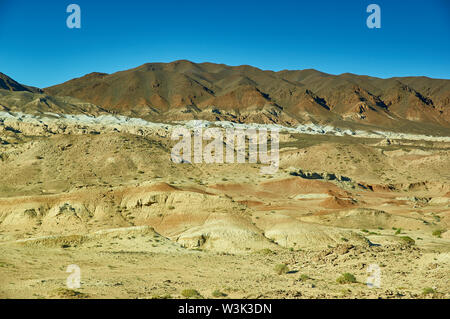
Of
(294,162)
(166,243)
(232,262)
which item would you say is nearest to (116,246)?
(166,243)

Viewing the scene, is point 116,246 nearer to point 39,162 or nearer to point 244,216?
point 244,216

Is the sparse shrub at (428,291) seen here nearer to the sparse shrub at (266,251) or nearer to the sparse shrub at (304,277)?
the sparse shrub at (304,277)

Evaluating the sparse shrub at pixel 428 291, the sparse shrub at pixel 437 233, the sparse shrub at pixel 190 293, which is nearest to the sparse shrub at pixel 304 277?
the sparse shrub at pixel 428 291

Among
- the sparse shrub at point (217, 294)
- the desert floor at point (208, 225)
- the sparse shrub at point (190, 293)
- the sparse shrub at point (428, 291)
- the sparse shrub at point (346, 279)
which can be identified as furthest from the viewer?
the sparse shrub at point (346, 279)

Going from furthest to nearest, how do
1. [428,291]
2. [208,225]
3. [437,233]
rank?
[437,233]
[208,225]
[428,291]

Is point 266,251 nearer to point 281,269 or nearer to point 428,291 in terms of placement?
point 281,269

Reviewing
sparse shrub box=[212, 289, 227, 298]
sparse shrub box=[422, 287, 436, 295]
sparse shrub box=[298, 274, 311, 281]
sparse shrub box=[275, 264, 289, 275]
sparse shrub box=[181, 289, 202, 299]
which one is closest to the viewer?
sparse shrub box=[181, 289, 202, 299]

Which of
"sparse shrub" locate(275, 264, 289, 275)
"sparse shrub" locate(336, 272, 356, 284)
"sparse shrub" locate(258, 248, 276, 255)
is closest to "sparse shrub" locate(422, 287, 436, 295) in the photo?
"sparse shrub" locate(336, 272, 356, 284)

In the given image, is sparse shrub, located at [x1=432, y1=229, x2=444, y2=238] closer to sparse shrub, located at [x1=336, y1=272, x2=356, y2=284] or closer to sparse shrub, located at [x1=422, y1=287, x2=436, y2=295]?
sparse shrub, located at [x1=336, y1=272, x2=356, y2=284]

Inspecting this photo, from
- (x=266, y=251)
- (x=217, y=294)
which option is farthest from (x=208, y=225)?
(x=217, y=294)

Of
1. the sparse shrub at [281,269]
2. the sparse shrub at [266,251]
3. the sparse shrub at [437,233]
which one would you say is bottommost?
the sparse shrub at [437,233]

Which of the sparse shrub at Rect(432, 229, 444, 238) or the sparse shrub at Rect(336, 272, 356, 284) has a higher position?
the sparse shrub at Rect(336, 272, 356, 284)
